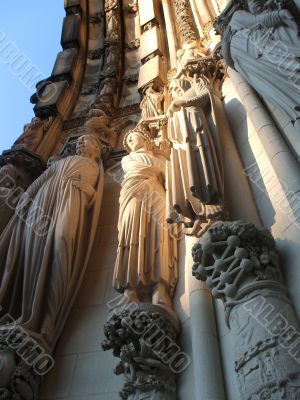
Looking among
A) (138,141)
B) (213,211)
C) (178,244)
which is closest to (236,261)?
(213,211)

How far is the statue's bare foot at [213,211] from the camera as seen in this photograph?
3.08 metres

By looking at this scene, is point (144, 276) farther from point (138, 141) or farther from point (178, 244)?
point (138, 141)

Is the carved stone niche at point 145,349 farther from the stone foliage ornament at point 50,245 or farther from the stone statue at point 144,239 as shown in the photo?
the stone foliage ornament at point 50,245

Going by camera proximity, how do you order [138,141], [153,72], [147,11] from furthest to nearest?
[147,11] → [153,72] → [138,141]

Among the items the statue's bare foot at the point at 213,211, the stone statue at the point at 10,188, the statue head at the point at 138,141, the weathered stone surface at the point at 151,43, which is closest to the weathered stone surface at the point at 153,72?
the weathered stone surface at the point at 151,43

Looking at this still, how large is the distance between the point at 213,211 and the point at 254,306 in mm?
959

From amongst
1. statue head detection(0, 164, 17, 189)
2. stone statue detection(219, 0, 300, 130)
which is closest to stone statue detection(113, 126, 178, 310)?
stone statue detection(219, 0, 300, 130)

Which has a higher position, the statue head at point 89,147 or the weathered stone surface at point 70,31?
the weathered stone surface at point 70,31

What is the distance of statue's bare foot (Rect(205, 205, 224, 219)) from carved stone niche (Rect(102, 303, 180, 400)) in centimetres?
72

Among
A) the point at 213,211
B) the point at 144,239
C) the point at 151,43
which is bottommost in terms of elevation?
the point at 213,211

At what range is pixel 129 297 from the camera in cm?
320

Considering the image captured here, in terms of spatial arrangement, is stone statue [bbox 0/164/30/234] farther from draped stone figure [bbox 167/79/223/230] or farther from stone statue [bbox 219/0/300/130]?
stone statue [bbox 219/0/300/130]

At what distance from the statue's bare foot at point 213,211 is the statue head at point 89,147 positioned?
2.33 m

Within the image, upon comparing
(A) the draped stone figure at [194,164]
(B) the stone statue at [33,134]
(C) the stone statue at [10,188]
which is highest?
(B) the stone statue at [33,134]
